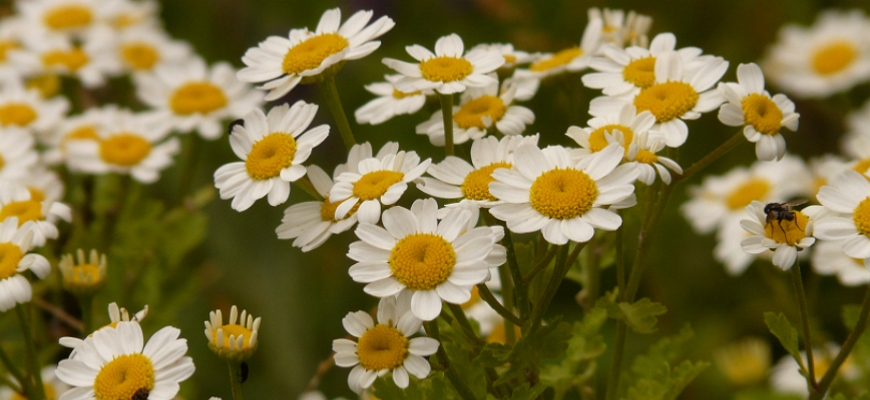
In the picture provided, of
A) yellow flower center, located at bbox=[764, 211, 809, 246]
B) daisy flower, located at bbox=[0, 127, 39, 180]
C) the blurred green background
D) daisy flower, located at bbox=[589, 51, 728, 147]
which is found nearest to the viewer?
yellow flower center, located at bbox=[764, 211, 809, 246]

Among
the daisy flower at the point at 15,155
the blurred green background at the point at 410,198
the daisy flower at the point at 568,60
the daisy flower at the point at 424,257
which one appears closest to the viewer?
the daisy flower at the point at 424,257

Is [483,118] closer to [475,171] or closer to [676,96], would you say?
[475,171]

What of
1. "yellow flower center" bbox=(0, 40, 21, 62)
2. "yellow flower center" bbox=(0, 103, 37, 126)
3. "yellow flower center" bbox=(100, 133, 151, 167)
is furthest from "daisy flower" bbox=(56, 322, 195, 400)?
"yellow flower center" bbox=(0, 40, 21, 62)

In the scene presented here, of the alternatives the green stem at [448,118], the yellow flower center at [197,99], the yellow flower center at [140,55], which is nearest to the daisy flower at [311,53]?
the green stem at [448,118]

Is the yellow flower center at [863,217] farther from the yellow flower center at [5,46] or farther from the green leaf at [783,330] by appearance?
the yellow flower center at [5,46]

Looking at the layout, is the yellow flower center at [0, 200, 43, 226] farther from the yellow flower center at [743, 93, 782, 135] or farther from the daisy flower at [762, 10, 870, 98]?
the daisy flower at [762, 10, 870, 98]

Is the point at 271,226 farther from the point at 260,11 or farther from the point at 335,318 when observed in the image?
the point at 260,11

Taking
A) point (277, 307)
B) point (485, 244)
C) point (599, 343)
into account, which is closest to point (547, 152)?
point (485, 244)
